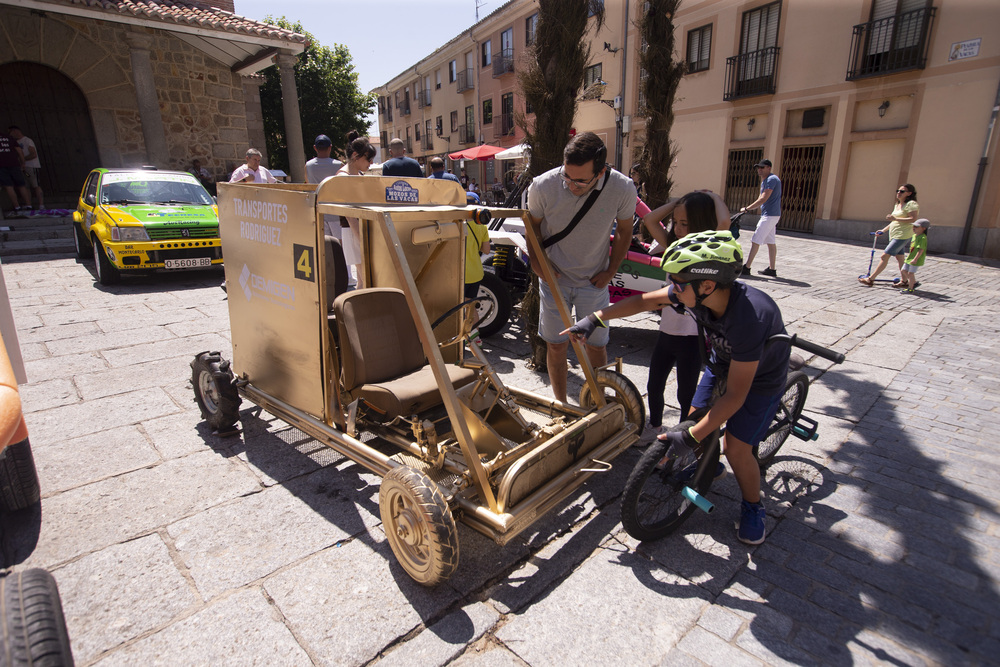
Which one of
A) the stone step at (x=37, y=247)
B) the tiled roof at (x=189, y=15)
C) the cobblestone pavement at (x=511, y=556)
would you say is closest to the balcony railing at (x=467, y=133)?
the tiled roof at (x=189, y=15)

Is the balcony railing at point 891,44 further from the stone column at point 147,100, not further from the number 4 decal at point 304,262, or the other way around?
the stone column at point 147,100

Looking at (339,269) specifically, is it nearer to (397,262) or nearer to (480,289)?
(397,262)

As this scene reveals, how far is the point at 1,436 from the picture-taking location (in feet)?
4.65

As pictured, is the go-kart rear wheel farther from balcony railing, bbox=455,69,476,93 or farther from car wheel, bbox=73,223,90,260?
balcony railing, bbox=455,69,476,93

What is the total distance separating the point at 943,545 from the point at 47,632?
12.2 ft

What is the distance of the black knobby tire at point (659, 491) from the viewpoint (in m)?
2.61

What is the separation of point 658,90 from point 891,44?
423 inches

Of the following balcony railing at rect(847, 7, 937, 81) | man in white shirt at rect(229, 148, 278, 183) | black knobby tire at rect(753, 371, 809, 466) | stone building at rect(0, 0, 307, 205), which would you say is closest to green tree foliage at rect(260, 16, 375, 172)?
stone building at rect(0, 0, 307, 205)

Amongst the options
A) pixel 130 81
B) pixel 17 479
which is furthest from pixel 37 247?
pixel 17 479

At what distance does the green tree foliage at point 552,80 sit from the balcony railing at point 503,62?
1075 inches

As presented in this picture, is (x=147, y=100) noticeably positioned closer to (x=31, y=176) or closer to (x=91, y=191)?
(x=31, y=176)

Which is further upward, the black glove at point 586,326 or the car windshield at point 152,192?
the car windshield at point 152,192

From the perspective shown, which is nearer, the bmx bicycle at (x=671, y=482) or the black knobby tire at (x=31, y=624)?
the black knobby tire at (x=31, y=624)

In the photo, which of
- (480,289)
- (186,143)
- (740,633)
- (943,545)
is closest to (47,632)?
(740,633)
